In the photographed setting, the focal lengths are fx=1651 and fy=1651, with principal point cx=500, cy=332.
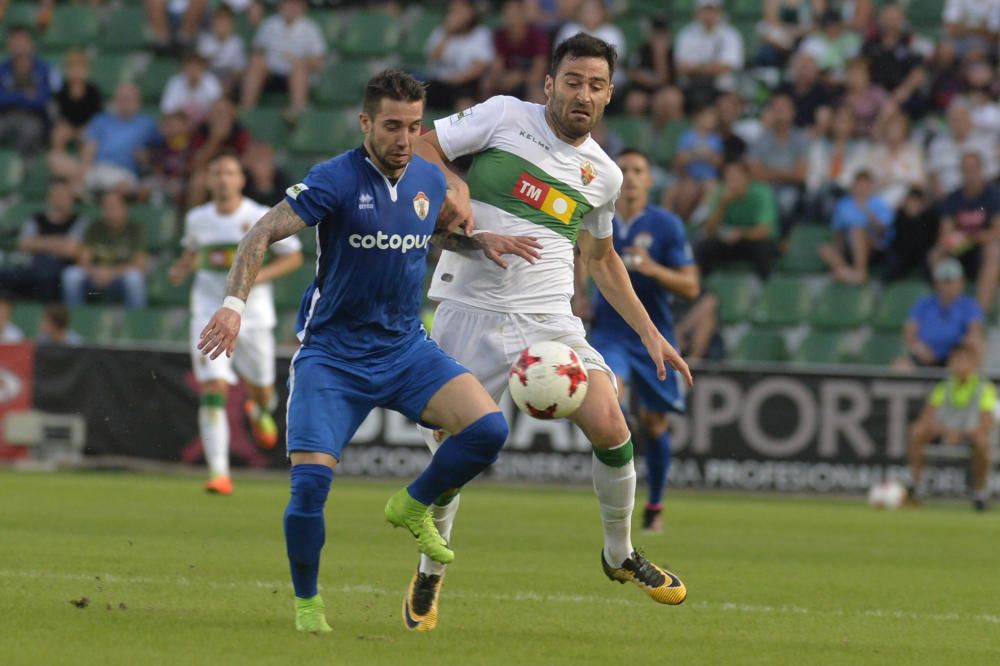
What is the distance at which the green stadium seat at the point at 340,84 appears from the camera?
823 inches

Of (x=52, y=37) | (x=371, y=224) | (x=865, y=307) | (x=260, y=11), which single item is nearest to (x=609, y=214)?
(x=371, y=224)

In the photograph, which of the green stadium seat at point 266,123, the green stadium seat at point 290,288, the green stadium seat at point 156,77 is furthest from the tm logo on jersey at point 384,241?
the green stadium seat at point 156,77

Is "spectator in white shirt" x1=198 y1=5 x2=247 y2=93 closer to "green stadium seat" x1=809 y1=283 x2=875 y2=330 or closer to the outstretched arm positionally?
"green stadium seat" x1=809 y1=283 x2=875 y2=330

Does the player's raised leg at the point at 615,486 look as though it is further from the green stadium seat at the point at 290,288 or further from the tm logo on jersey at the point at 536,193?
the green stadium seat at the point at 290,288

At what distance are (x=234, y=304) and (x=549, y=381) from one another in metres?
1.64

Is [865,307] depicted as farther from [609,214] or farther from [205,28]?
[609,214]

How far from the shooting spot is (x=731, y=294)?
1828 cm

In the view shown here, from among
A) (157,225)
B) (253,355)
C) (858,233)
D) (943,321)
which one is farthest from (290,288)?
(943,321)

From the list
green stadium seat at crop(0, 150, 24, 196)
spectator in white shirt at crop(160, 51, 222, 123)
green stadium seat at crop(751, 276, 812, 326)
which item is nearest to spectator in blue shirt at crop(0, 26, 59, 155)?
green stadium seat at crop(0, 150, 24, 196)

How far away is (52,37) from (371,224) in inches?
662

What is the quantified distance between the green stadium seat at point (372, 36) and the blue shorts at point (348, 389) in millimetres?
14812

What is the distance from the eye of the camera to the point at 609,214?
25.5 ft

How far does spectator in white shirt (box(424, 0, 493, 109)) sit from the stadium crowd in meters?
0.03

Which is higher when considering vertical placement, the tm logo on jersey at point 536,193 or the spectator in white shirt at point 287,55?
the spectator in white shirt at point 287,55
